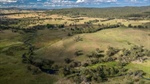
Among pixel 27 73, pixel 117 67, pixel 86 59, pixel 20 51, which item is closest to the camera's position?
pixel 27 73

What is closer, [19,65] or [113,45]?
[19,65]

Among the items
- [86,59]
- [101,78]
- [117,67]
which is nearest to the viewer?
[101,78]

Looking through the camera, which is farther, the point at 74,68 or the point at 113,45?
the point at 113,45

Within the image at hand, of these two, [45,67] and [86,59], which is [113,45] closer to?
[86,59]

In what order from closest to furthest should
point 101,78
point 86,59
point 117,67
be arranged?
1. point 101,78
2. point 117,67
3. point 86,59

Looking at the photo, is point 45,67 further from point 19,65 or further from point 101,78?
point 101,78

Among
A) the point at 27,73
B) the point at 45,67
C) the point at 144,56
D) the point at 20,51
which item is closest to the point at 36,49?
the point at 20,51

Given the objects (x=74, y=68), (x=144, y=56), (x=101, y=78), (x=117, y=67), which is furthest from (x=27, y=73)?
(x=144, y=56)

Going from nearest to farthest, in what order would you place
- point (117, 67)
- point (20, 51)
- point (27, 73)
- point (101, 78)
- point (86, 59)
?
point (101, 78) → point (27, 73) → point (117, 67) → point (86, 59) → point (20, 51)

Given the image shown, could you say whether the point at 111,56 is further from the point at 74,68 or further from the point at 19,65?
the point at 19,65
